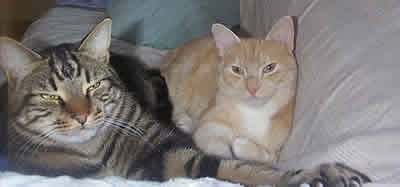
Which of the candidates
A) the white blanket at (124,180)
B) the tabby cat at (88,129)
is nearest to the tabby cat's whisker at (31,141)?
→ the tabby cat at (88,129)

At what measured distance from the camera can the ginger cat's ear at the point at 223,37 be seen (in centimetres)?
136

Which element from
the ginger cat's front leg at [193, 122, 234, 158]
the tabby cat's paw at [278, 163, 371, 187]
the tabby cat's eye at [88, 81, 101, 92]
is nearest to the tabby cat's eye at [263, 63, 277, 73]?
the ginger cat's front leg at [193, 122, 234, 158]

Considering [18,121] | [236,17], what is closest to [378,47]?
[18,121]

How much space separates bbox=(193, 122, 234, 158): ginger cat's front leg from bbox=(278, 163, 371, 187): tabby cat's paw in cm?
32

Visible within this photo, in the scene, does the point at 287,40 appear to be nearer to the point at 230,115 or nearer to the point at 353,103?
the point at 230,115

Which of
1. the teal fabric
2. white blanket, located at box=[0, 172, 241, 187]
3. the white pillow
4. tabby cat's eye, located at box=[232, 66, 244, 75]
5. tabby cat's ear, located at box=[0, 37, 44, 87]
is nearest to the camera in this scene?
white blanket, located at box=[0, 172, 241, 187]

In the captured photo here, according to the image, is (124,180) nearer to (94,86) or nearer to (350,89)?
(94,86)

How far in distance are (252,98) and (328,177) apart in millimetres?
415

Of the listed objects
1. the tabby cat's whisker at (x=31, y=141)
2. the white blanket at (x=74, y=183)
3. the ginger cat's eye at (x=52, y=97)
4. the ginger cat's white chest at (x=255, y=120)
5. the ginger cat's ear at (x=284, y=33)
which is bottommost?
the ginger cat's white chest at (x=255, y=120)

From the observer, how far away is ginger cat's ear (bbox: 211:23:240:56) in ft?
4.46

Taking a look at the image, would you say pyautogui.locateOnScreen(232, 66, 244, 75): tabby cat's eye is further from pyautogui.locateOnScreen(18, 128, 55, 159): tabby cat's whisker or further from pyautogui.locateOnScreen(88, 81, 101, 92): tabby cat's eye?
pyautogui.locateOnScreen(18, 128, 55, 159): tabby cat's whisker

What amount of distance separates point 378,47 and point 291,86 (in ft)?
1.06

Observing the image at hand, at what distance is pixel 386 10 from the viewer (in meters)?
1.08

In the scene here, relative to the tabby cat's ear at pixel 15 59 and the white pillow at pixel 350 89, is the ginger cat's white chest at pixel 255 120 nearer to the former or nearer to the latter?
the white pillow at pixel 350 89
